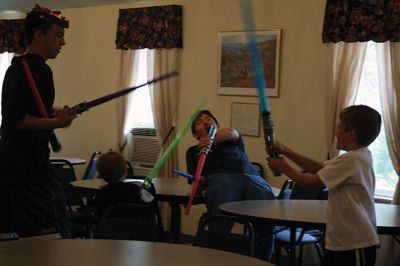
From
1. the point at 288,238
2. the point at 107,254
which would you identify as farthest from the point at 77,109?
the point at 288,238

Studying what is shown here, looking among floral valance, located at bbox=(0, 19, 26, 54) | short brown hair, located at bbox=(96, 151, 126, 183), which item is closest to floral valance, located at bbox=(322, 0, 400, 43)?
short brown hair, located at bbox=(96, 151, 126, 183)

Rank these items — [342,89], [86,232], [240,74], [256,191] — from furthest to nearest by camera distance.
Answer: [240,74] < [342,89] < [86,232] < [256,191]

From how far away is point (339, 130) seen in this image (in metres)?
2.67

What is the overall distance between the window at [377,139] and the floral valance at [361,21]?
25 cm

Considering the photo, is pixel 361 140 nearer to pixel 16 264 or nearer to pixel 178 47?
pixel 16 264

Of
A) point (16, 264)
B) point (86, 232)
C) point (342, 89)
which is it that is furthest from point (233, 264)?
point (342, 89)

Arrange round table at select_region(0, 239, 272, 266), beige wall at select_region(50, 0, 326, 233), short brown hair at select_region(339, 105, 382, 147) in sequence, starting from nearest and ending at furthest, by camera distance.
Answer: round table at select_region(0, 239, 272, 266), short brown hair at select_region(339, 105, 382, 147), beige wall at select_region(50, 0, 326, 233)

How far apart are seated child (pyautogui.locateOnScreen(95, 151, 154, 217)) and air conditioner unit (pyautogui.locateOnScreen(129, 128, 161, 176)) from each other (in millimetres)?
2758

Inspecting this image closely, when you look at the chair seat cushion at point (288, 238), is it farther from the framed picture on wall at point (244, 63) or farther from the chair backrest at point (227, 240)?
the framed picture on wall at point (244, 63)

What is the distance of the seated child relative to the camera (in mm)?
3629

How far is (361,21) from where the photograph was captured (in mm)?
4887

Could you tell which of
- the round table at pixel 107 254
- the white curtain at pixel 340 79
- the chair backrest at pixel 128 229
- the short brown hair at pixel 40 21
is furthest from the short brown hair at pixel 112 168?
the white curtain at pixel 340 79

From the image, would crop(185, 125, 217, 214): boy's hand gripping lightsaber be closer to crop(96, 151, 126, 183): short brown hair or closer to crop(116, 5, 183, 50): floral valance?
crop(96, 151, 126, 183): short brown hair

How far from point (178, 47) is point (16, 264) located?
4621 mm
